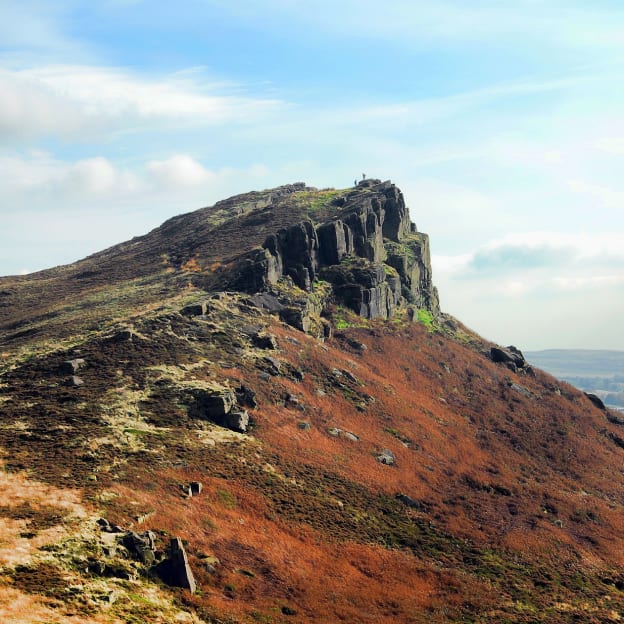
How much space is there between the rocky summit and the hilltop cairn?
45 cm

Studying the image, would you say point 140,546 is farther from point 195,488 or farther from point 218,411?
point 218,411

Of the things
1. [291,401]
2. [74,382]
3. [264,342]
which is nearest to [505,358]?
[264,342]

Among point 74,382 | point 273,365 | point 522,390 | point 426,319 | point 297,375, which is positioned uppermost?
point 426,319

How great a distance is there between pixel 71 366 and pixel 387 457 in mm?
31256

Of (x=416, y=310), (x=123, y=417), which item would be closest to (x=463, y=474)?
(x=123, y=417)

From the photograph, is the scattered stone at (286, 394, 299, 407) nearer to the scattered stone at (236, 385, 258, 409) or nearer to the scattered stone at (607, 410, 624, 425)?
the scattered stone at (236, 385, 258, 409)

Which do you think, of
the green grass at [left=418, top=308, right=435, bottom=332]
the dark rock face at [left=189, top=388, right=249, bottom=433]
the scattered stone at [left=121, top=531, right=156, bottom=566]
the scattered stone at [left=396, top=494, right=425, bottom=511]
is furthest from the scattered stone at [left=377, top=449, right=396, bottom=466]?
the green grass at [left=418, top=308, right=435, bottom=332]

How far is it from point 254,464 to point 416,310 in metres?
68.3

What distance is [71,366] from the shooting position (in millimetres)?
54875

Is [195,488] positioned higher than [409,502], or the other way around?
[195,488]

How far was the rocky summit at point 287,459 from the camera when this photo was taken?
32656mm

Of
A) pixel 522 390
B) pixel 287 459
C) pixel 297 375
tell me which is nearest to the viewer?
pixel 287 459

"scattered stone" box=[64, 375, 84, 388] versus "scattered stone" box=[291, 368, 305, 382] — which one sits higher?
"scattered stone" box=[64, 375, 84, 388]

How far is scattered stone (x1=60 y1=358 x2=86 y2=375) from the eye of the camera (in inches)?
2151
